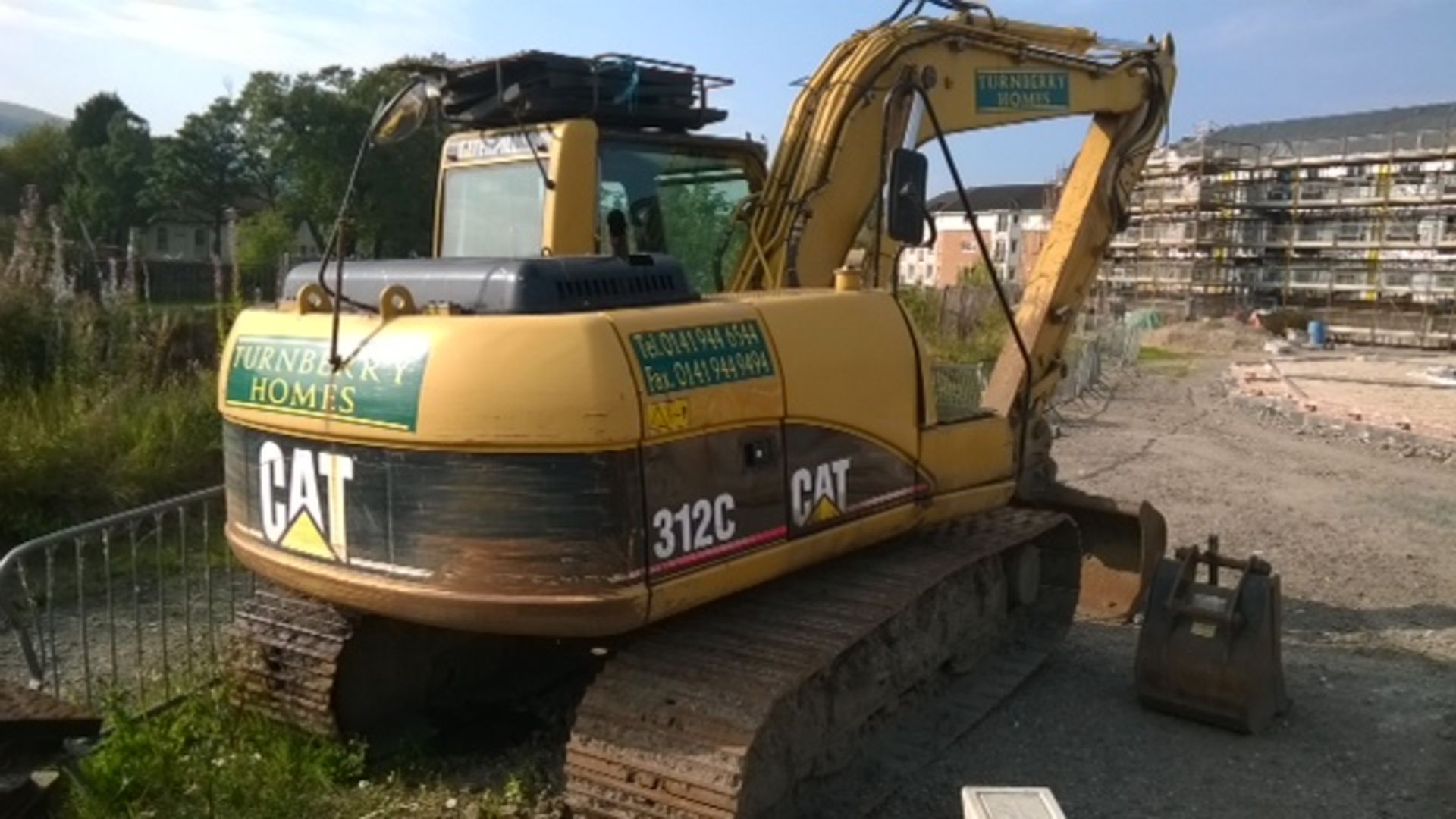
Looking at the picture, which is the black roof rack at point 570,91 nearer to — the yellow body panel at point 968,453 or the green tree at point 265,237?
the yellow body panel at point 968,453

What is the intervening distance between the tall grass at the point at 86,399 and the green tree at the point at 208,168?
5737 cm

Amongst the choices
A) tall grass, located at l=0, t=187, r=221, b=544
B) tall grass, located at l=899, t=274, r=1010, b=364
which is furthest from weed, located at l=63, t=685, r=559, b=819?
tall grass, located at l=899, t=274, r=1010, b=364

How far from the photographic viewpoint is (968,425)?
544 centimetres

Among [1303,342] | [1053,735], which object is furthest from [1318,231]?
→ [1053,735]

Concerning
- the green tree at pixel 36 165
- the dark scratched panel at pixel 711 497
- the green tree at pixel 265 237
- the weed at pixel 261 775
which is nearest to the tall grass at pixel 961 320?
the weed at pixel 261 775

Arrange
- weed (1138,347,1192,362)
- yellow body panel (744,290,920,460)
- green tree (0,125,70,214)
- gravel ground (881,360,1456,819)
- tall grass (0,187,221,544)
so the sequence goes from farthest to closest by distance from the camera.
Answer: green tree (0,125,70,214), weed (1138,347,1192,362), tall grass (0,187,221,544), gravel ground (881,360,1456,819), yellow body panel (744,290,920,460)

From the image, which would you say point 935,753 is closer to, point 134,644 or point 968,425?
point 968,425

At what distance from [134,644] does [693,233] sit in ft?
12.6

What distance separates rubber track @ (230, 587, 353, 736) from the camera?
15.7 ft

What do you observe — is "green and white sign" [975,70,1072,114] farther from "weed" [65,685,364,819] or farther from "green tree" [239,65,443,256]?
"green tree" [239,65,443,256]

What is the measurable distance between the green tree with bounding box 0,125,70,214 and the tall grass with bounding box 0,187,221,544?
63139mm

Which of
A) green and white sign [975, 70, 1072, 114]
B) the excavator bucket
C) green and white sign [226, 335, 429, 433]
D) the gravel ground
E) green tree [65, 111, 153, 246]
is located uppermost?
green tree [65, 111, 153, 246]

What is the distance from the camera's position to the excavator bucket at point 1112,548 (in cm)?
707

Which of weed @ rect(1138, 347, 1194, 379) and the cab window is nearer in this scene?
the cab window
